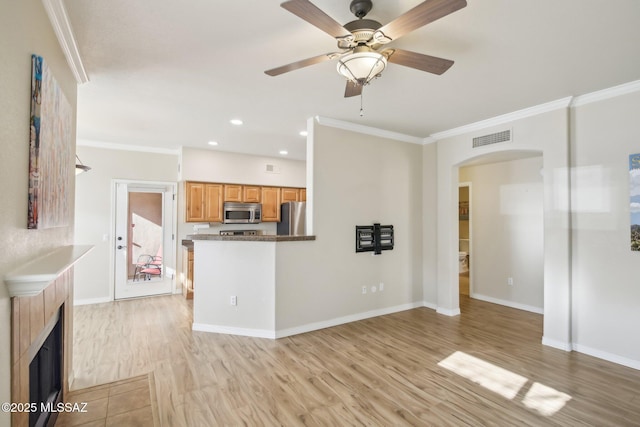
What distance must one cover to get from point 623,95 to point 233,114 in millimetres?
4256

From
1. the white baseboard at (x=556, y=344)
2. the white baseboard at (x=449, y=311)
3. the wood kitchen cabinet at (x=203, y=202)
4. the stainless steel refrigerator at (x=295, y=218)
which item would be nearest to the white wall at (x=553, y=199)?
the white baseboard at (x=556, y=344)

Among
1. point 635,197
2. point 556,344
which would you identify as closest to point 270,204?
point 556,344

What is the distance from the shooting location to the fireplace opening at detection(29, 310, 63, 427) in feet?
5.79

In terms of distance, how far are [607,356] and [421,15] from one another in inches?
153

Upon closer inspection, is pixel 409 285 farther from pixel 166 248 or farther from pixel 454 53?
pixel 166 248

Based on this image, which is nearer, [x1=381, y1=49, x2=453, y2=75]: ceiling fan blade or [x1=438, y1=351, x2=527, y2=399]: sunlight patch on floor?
[x1=381, y1=49, x2=453, y2=75]: ceiling fan blade

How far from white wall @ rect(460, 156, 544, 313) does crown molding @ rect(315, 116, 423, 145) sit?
63.2 inches

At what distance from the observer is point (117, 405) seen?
2.46 meters

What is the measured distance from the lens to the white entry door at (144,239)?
554cm

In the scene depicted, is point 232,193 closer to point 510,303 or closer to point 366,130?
point 366,130

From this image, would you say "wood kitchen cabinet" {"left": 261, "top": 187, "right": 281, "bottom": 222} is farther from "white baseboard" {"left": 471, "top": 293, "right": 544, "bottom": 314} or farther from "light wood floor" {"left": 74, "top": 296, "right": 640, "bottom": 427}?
"white baseboard" {"left": 471, "top": 293, "right": 544, "bottom": 314}

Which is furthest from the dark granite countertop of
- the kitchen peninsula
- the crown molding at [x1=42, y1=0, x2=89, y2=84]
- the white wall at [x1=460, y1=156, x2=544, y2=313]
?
the white wall at [x1=460, y1=156, x2=544, y2=313]

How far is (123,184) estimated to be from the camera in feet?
18.3

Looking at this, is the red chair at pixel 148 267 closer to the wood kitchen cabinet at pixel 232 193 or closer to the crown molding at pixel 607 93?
the wood kitchen cabinet at pixel 232 193
